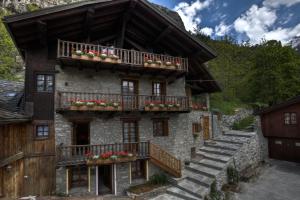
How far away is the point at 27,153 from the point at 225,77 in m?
26.7

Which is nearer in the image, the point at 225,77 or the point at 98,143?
the point at 98,143

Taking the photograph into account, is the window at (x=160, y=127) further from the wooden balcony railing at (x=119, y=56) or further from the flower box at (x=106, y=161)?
the wooden balcony railing at (x=119, y=56)

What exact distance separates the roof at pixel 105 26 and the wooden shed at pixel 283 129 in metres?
8.73

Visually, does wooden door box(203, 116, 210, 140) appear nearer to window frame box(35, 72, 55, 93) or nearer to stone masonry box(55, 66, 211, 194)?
stone masonry box(55, 66, 211, 194)

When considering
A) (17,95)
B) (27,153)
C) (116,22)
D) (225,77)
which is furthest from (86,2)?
(225,77)

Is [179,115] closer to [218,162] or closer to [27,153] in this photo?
[218,162]

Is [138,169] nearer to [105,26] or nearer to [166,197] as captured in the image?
[166,197]

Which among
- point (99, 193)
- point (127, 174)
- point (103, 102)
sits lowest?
point (99, 193)

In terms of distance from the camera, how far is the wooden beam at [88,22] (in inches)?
465

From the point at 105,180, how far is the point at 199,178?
21.5 feet

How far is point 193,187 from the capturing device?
1355 cm

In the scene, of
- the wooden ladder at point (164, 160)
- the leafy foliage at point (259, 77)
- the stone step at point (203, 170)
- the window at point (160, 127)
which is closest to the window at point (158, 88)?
the window at point (160, 127)

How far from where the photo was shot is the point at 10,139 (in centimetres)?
1043

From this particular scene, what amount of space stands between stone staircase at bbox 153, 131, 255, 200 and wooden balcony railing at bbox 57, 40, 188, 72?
7275 millimetres
